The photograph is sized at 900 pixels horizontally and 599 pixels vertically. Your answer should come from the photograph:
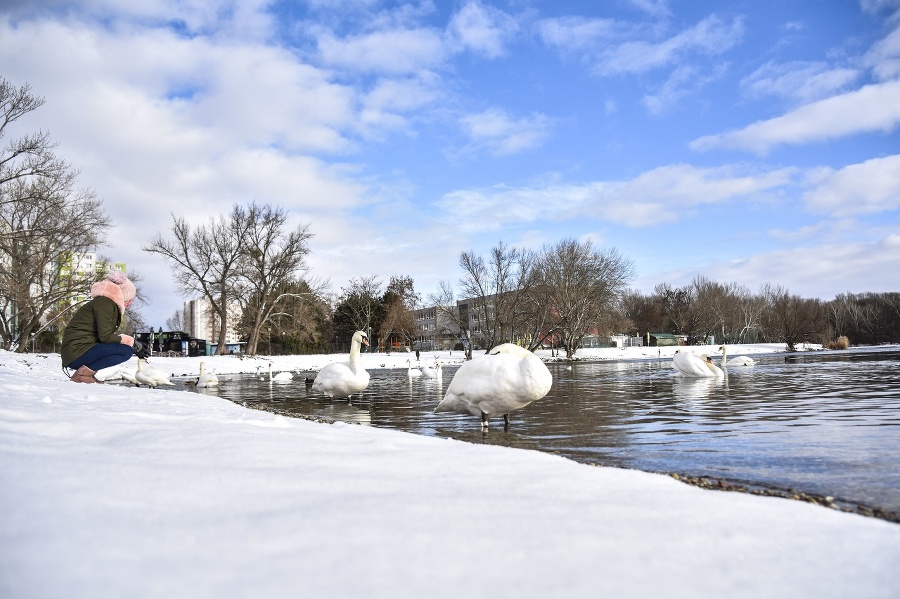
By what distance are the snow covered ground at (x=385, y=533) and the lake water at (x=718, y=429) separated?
1.97m

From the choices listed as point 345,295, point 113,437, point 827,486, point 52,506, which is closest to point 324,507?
point 52,506

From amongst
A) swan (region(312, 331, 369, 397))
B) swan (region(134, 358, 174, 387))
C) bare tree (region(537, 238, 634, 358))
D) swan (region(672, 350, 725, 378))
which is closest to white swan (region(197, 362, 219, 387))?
swan (region(134, 358, 174, 387))

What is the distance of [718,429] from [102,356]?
30.8 feet

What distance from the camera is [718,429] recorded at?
7.59m

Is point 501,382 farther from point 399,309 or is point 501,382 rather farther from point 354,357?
point 399,309

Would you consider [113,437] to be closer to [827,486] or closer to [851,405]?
[827,486]

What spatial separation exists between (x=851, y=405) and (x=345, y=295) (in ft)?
222

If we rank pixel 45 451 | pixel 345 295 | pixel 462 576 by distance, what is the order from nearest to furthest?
pixel 462 576, pixel 45 451, pixel 345 295

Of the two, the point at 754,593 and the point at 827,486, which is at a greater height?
the point at 754,593

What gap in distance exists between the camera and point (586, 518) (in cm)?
239

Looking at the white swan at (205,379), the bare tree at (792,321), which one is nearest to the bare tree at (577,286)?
the bare tree at (792,321)

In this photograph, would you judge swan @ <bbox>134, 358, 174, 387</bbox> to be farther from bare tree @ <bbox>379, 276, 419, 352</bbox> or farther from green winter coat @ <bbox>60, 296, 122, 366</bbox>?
bare tree @ <bbox>379, 276, 419, 352</bbox>

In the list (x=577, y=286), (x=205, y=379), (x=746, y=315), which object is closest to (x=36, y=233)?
(x=205, y=379)

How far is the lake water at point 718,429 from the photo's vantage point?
15.9 ft
